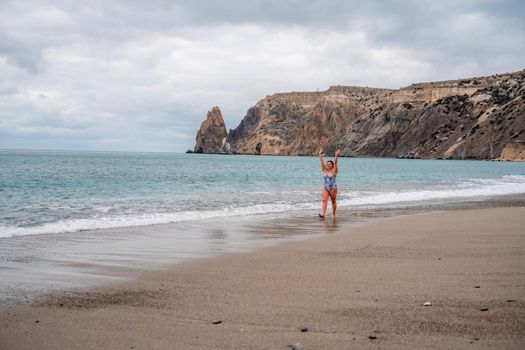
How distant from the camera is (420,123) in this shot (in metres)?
132

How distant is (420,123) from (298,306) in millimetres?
133943

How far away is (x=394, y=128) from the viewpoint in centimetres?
13788

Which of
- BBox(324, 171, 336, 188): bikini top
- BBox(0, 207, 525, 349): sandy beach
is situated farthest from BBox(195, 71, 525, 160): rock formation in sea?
BBox(0, 207, 525, 349): sandy beach

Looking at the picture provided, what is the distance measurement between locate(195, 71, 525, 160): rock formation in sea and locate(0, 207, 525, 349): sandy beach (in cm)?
10250

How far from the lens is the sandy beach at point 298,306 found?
402cm

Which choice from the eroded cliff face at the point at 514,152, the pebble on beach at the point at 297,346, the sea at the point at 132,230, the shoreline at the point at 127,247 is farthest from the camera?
the eroded cliff face at the point at 514,152

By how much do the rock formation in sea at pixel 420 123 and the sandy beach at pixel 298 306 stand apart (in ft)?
336

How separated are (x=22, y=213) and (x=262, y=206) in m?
8.07

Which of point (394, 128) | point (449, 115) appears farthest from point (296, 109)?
point (449, 115)

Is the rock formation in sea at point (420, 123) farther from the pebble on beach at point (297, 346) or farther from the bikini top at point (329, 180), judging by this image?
the pebble on beach at point (297, 346)

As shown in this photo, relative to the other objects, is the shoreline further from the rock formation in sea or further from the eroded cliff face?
the rock formation in sea

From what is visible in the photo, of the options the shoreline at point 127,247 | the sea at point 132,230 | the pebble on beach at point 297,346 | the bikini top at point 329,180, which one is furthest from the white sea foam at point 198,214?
the pebble on beach at point 297,346

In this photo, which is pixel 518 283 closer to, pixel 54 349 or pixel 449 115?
pixel 54 349

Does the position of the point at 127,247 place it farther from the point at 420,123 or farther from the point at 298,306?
the point at 420,123
